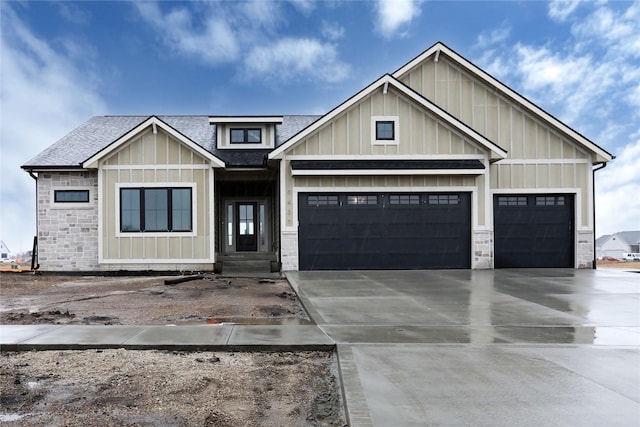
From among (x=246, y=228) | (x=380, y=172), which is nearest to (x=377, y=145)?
(x=380, y=172)

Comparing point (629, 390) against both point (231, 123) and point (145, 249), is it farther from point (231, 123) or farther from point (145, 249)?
point (231, 123)

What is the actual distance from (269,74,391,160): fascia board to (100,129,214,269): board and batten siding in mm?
2651

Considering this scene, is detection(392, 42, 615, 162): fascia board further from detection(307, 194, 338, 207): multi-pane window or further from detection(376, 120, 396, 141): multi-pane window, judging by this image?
detection(307, 194, 338, 207): multi-pane window

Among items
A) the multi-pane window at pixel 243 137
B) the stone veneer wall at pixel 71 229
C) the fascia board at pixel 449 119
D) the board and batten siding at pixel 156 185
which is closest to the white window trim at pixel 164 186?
the board and batten siding at pixel 156 185

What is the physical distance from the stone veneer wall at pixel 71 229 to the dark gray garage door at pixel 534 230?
14.4m

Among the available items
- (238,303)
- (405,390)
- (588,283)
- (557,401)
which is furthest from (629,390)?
(588,283)

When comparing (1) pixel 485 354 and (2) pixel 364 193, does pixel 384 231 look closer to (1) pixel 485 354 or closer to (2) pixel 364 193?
(2) pixel 364 193

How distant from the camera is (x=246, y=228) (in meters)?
18.9

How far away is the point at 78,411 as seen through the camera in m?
3.52

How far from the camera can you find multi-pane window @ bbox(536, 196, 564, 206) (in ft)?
52.4

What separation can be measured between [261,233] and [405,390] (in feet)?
50.6

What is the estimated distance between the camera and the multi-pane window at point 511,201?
15903 millimetres

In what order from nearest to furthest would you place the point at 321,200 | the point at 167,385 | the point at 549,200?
the point at 167,385, the point at 321,200, the point at 549,200

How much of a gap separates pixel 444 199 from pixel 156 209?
10068mm
